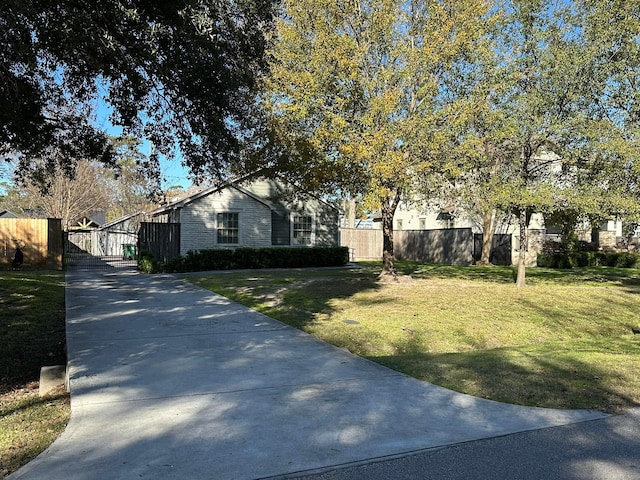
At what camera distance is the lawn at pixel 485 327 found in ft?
20.1

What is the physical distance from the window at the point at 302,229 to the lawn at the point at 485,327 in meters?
7.09

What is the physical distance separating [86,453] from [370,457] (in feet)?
7.23

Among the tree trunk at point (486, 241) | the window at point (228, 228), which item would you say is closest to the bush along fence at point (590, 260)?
the tree trunk at point (486, 241)

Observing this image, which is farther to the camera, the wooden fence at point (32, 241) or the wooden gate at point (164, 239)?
the wooden gate at point (164, 239)

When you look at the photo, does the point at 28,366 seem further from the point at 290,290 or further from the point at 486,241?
the point at 486,241

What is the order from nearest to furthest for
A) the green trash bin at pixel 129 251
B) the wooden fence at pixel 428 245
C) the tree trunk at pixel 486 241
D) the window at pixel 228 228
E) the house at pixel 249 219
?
the house at pixel 249 219
the window at pixel 228 228
the tree trunk at pixel 486 241
the wooden fence at pixel 428 245
the green trash bin at pixel 129 251

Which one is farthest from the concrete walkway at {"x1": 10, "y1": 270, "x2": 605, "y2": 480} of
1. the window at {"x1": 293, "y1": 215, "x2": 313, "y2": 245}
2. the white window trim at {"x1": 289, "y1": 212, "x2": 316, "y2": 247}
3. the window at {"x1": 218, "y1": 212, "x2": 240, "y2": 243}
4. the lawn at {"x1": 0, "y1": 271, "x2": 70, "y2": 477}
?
the window at {"x1": 293, "y1": 215, "x2": 313, "y2": 245}

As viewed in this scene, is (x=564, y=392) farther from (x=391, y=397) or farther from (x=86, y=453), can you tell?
(x=86, y=453)

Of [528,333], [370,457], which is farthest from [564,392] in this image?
[528,333]

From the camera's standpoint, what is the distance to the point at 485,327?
33.8ft

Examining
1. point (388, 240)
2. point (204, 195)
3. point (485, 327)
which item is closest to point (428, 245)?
point (204, 195)

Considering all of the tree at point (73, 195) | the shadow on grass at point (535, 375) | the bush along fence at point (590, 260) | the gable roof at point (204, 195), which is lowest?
the shadow on grass at point (535, 375)

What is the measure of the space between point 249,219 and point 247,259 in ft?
7.93

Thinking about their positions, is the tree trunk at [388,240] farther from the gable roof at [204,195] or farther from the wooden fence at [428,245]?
the wooden fence at [428,245]
